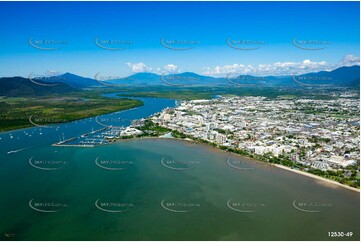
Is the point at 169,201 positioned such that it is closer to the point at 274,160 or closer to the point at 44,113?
the point at 274,160

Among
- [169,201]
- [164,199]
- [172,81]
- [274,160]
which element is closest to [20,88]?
[172,81]

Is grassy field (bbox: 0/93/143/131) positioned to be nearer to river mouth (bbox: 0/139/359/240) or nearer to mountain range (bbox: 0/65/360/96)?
mountain range (bbox: 0/65/360/96)

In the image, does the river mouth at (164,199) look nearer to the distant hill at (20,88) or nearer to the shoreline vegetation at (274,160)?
the shoreline vegetation at (274,160)

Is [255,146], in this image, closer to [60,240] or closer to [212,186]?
[212,186]

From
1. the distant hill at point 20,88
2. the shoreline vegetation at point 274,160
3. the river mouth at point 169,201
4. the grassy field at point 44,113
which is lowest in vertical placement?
the river mouth at point 169,201

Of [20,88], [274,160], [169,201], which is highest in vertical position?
[20,88]

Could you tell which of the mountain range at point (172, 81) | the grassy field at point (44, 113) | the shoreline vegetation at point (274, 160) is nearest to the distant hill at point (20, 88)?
the mountain range at point (172, 81)

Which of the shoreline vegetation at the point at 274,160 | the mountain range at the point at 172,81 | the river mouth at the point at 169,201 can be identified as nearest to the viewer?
the river mouth at the point at 169,201
